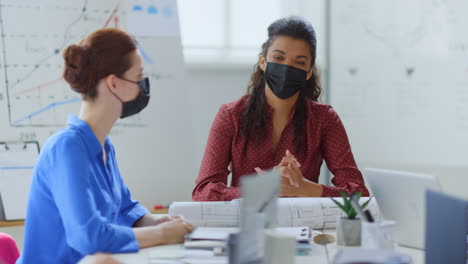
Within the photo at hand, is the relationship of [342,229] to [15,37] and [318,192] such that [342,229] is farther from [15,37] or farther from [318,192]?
[15,37]

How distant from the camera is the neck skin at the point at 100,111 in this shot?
1.52m

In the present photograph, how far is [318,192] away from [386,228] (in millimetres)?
626

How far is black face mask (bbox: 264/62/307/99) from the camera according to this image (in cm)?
209

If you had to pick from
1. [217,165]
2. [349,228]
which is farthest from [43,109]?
Answer: [349,228]

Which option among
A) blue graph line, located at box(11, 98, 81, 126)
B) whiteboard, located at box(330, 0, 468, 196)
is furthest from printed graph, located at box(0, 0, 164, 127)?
whiteboard, located at box(330, 0, 468, 196)

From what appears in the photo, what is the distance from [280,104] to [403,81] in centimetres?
119

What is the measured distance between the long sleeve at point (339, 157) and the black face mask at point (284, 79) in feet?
0.58

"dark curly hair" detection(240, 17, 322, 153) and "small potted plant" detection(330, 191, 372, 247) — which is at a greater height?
"dark curly hair" detection(240, 17, 322, 153)

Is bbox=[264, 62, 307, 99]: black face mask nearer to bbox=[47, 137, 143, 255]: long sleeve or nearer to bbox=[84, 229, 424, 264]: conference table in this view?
bbox=[84, 229, 424, 264]: conference table

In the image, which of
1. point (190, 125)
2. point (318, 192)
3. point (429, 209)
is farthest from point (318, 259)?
point (190, 125)

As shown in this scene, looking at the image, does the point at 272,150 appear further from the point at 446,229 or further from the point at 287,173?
the point at 446,229

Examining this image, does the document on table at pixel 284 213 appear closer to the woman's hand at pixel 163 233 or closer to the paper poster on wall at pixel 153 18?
the woman's hand at pixel 163 233

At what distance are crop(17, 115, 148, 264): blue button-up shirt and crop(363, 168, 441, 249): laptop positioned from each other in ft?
2.15

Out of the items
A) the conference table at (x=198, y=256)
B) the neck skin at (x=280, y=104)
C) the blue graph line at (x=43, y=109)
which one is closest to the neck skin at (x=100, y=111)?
the conference table at (x=198, y=256)
